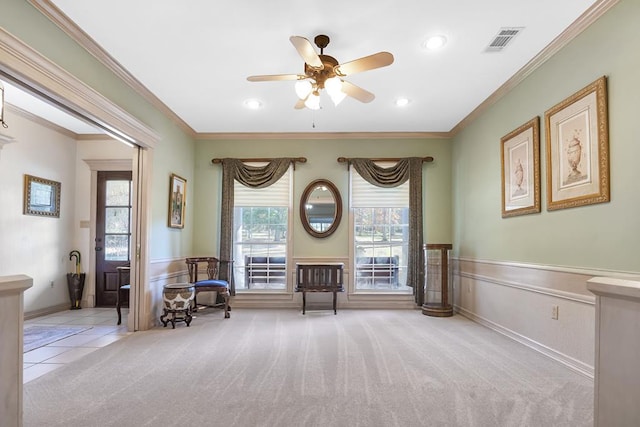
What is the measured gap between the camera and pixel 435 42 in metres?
3.24

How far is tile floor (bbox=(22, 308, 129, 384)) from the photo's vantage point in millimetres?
3180

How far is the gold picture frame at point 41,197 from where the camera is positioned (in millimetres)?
5098

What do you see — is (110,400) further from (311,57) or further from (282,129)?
(282,129)

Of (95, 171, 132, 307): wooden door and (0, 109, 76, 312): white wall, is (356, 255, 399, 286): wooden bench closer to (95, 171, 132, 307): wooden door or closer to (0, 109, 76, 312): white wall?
(95, 171, 132, 307): wooden door

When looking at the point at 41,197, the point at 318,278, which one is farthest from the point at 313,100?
the point at 41,197

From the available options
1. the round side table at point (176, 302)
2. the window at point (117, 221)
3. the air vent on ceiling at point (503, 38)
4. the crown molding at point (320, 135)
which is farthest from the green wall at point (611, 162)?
the window at point (117, 221)

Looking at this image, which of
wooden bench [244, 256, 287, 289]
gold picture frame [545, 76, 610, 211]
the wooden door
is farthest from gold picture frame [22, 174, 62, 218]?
gold picture frame [545, 76, 610, 211]

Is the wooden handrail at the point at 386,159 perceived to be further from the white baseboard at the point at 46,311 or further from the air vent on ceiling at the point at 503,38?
the white baseboard at the point at 46,311

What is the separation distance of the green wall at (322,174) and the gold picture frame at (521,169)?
5.56 ft

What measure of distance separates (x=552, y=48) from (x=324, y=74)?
6.68 feet

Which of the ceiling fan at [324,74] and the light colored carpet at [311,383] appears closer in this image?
the light colored carpet at [311,383]

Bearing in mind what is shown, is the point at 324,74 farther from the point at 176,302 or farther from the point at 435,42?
the point at 176,302

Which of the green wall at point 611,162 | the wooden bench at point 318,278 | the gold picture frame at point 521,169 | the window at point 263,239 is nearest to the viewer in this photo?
the green wall at point 611,162

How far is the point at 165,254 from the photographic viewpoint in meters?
4.98
